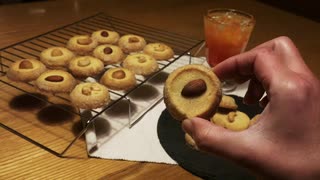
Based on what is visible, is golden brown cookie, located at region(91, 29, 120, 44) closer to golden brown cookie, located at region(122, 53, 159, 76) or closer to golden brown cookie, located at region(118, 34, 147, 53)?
golden brown cookie, located at region(118, 34, 147, 53)

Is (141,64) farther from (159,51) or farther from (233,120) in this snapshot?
(233,120)

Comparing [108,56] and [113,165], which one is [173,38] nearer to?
[108,56]

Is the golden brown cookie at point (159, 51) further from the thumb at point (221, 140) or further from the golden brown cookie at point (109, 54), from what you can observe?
the thumb at point (221, 140)

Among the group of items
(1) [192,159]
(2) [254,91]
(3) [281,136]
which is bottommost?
(1) [192,159]

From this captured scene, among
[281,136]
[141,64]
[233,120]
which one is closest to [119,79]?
[141,64]

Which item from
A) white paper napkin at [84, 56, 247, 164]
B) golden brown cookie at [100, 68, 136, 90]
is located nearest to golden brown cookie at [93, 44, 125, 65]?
golden brown cookie at [100, 68, 136, 90]

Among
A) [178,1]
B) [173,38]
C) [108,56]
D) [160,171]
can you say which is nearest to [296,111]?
[160,171]
